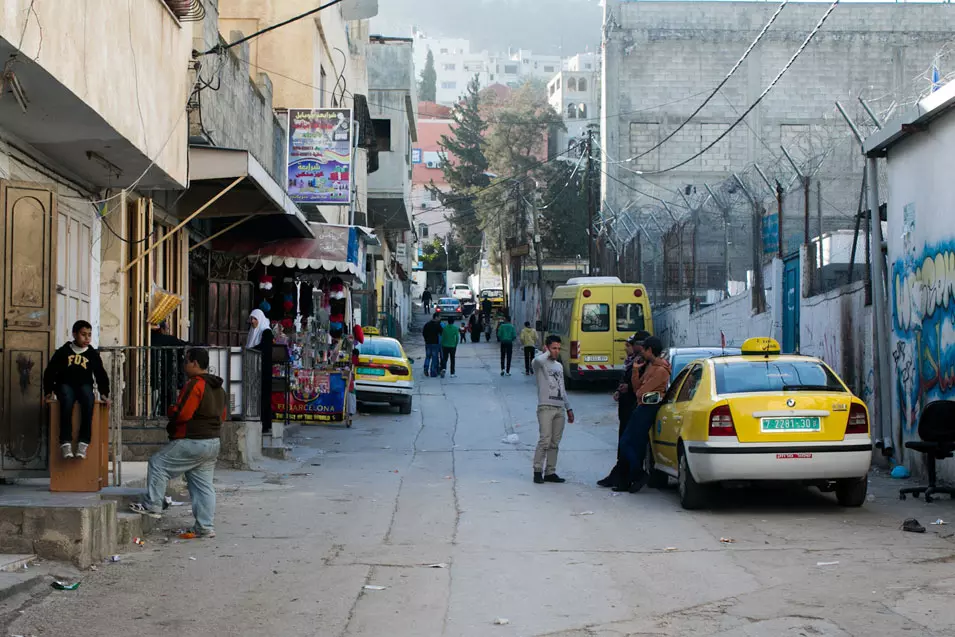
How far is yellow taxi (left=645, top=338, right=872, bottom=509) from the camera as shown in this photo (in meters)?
11.1

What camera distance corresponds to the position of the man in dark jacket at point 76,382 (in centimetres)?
1004

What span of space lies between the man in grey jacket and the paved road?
311 millimetres

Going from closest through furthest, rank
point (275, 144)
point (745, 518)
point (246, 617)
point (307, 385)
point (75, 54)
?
point (246, 617) < point (75, 54) < point (745, 518) < point (307, 385) < point (275, 144)

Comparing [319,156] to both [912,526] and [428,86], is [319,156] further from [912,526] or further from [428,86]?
[428,86]

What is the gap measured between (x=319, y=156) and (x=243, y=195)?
4.97 meters

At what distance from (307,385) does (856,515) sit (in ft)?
38.3

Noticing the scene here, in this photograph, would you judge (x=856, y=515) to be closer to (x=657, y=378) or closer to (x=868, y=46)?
(x=657, y=378)

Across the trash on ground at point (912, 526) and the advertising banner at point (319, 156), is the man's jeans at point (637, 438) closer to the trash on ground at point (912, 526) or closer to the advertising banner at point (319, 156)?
the trash on ground at point (912, 526)

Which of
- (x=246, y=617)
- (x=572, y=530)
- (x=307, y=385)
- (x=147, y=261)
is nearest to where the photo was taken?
(x=246, y=617)

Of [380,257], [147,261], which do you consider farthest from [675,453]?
[380,257]

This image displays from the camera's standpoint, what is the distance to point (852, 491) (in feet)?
38.0

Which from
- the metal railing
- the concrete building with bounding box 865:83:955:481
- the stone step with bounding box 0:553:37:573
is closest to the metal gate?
the concrete building with bounding box 865:83:955:481

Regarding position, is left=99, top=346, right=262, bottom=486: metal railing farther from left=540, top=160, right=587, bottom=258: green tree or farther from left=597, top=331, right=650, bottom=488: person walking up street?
left=540, top=160, right=587, bottom=258: green tree

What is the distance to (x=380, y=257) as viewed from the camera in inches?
2058
